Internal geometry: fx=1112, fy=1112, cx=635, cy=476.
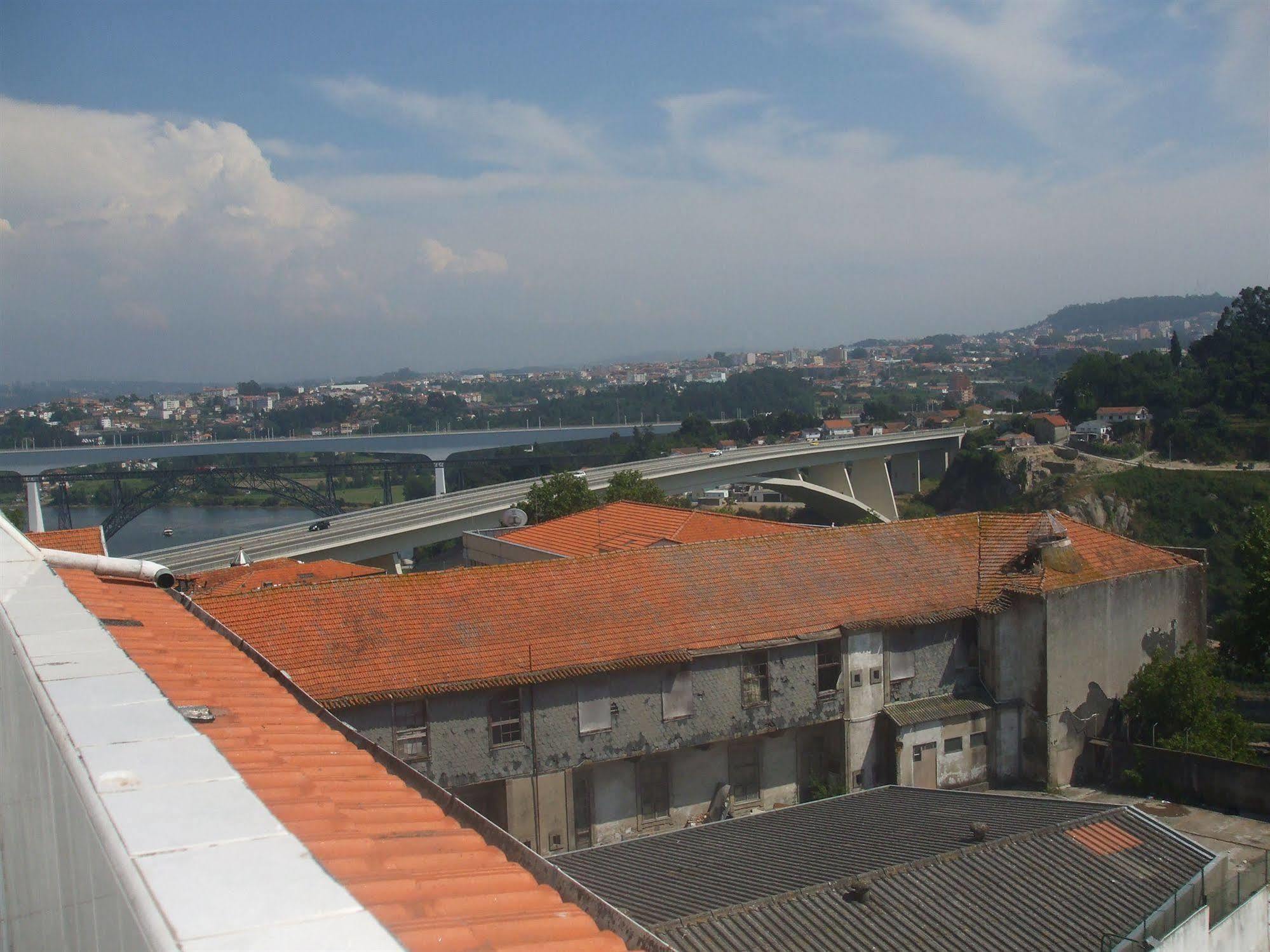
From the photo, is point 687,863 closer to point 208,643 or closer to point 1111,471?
point 208,643

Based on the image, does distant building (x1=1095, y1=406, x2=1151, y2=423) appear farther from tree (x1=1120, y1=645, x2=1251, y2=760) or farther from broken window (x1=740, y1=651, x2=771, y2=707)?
broken window (x1=740, y1=651, x2=771, y2=707)

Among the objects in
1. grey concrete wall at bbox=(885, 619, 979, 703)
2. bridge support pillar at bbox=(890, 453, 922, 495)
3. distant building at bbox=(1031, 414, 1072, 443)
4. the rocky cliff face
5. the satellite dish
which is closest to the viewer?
grey concrete wall at bbox=(885, 619, 979, 703)

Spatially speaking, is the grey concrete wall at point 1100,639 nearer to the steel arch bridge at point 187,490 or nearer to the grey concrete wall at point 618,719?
the grey concrete wall at point 618,719

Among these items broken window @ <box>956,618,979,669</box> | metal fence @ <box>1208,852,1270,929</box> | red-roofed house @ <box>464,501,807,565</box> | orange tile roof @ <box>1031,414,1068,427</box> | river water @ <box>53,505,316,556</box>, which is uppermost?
red-roofed house @ <box>464,501,807,565</box>

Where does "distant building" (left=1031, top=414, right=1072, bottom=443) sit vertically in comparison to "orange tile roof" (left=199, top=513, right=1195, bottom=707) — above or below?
below

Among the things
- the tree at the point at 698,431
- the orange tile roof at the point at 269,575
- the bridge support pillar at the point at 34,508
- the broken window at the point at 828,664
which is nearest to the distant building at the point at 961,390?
the tree at the point at 698,431

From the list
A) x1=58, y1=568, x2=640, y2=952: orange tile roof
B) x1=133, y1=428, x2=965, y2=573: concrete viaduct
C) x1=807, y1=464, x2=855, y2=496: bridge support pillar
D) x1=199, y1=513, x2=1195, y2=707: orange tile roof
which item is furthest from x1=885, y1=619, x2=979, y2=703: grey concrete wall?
x1=807, y1=464, x2=855, y2=496: bridge support pillar

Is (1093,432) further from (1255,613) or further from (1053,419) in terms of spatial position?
(1255,613)

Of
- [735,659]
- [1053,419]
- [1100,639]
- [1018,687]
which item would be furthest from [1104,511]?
[735,659]
